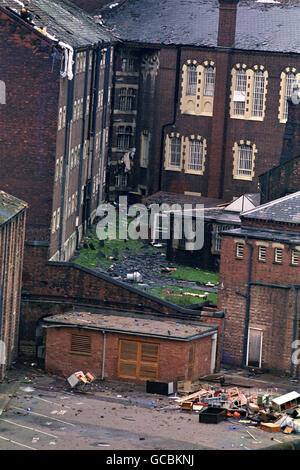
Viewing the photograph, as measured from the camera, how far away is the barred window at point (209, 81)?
99.0 metres

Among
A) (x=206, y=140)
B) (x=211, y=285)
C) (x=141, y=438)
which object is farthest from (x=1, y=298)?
(x=206, y=140)

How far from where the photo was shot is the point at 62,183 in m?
76.9

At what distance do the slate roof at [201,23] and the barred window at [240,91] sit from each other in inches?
76.9

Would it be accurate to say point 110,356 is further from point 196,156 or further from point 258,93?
point 196,156

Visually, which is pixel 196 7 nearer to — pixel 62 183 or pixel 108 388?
pixel 62 183

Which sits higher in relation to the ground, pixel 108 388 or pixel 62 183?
pixel 62 183

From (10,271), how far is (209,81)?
38.3 metres

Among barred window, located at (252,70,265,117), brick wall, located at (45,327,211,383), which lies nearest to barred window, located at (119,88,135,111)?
barred window, located at (252,70,265,117)

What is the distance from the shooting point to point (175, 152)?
10144 cm

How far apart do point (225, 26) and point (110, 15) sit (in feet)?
33.3

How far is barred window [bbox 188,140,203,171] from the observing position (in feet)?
330

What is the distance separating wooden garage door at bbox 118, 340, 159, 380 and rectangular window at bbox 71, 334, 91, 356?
5.32 feet

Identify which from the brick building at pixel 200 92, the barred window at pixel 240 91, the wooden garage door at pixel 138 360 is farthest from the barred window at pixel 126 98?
the wooden garage door at pixel 138 360

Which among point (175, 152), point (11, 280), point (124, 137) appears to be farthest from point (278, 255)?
point (124, 137)
